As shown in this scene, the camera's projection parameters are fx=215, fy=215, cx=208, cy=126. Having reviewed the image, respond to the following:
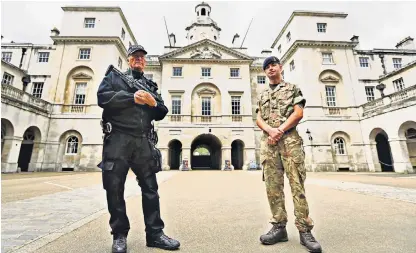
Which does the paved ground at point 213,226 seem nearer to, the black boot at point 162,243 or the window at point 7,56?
the black boot at point 162,243

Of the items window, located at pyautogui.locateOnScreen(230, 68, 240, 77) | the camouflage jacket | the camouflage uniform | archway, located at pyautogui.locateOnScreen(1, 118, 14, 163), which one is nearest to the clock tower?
window, located at pyautogui.locateOnScreen(230, 68, 240, 77)

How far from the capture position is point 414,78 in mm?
19562

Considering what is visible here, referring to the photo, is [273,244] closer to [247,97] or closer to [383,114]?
[383,114]

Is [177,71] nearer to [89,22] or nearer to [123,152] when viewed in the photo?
[89,22]

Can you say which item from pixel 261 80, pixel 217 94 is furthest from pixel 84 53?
pixel 261 80

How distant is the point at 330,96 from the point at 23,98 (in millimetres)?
26513

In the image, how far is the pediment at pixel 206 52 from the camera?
85.5 feet

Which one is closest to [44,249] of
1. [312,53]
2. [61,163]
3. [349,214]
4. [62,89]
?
[349,214]

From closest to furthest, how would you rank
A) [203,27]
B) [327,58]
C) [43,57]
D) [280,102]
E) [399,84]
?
[280,102], [399,84], [327,58], [43,57], [203,27]

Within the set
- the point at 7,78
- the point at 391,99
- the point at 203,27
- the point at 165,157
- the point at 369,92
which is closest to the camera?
the point at 391,99

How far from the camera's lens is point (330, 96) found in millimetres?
21312

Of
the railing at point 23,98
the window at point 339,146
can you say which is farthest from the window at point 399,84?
the railing at point 23,98

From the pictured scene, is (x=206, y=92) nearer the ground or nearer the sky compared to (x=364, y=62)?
nearer the ground

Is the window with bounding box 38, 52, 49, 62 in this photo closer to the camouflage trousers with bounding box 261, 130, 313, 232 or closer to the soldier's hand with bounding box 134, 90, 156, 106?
the soldier's hand with bounding box 134, 90, 156, 106
